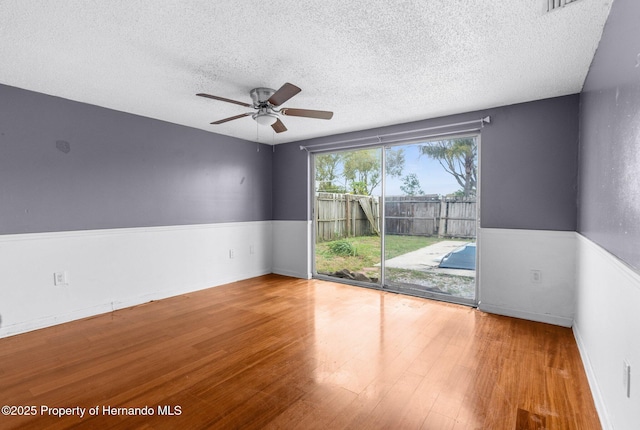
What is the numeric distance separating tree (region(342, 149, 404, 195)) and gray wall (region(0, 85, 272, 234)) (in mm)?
1743

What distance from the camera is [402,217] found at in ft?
14.0

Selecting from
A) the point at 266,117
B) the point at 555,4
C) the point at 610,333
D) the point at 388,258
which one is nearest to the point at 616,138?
the point at 555,4

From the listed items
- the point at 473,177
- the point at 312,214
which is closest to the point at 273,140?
the point at 312,214

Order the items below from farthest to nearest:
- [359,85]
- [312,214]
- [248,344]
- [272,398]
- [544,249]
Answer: [312,214] < [544,249] < [359,85] < [248,344] < [272,398]

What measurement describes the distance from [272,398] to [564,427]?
5.31ft

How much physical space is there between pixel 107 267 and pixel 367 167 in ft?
11.6

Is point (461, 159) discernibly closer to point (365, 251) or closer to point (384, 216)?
point (384, 216)

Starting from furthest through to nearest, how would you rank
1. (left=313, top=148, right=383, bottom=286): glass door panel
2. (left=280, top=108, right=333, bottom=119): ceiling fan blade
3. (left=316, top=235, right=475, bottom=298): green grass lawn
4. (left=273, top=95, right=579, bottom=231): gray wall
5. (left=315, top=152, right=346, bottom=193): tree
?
(left=315, top=152, right=346, bottom=193): tree
(left=313, top=148, right=383, bottom=286): glass door panel
(left=316, top=235, right=475, bottom=298): green grass lawn
(left=273, top=95, right=579, bottom=231): gray wall
(left=280, top=108, right=333, bottom=119): ceiling fan blade

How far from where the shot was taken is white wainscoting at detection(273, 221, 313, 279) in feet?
16.9

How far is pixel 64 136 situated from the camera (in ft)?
10.5

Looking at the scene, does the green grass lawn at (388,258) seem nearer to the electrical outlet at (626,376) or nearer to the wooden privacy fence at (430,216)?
the wooden privacy fence at (430,216)

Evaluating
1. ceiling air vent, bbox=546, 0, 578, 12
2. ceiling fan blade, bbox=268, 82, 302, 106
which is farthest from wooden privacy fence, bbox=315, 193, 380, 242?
ceiling air vent, bbox=546, 0, 578, 12

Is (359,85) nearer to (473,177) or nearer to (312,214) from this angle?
(473,177)

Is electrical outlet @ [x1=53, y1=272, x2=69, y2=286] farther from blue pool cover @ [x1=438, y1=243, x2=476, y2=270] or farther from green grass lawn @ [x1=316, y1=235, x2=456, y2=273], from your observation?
blue pool cover @ [x1=438, y1=243, x2=476, y2=270]
